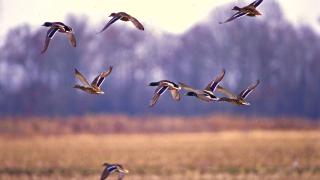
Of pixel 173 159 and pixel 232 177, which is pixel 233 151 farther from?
pixel 232 177

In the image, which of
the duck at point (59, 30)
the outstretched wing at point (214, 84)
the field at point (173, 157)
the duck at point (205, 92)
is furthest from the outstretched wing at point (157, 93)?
the field at point (173, 157)

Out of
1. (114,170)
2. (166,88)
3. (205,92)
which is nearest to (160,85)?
(166,88)

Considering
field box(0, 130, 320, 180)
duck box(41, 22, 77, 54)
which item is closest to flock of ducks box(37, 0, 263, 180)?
duck box(41, 22, 77, 54)

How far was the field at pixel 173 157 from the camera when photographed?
44.4 feet

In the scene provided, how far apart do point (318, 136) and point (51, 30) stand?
14774mm

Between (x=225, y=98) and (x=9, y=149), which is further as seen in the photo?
(x=9, y=149)

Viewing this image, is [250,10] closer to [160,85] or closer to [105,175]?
[160,85]

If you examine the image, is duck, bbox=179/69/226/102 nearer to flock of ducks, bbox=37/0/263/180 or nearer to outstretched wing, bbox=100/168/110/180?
flock of ducks, bbox=37/0/263/180

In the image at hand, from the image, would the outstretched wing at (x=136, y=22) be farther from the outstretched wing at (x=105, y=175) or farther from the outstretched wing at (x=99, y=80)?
the outstretched wing at (x=105, y=175)

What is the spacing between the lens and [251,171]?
1386 centimetres

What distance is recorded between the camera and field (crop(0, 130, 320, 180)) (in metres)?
13.5

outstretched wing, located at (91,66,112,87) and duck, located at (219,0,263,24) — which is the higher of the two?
duck, located at (219,0,263,24)

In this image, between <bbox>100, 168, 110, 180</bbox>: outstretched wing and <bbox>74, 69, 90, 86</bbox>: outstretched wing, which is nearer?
<bbox>100, 168, 110, 180</bbox>: outstretched wing

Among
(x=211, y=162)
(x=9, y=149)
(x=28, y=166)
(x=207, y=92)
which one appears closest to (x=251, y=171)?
(x=211, y=162)
